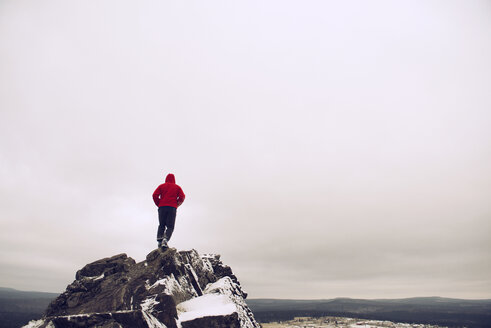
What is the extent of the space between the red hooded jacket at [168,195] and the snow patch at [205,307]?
22.2 ft

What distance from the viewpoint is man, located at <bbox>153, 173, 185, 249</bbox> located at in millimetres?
19922

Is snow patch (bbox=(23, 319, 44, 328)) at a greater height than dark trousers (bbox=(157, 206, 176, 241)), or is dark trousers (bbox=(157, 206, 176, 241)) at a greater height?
dark trousers (bbox=(157, 206, 176, 241))

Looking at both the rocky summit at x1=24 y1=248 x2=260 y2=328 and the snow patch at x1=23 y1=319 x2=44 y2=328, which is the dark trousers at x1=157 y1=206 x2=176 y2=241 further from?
the snow patch at x1=23 y1=319 x2=44 y2=328

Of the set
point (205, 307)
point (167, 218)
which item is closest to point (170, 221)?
point (167, 218)

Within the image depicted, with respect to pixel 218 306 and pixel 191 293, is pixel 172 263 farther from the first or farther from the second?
pixel 218 306

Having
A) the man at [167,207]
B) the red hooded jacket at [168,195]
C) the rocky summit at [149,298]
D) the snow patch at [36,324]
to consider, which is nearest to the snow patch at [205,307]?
the rocky summit at [149,298]

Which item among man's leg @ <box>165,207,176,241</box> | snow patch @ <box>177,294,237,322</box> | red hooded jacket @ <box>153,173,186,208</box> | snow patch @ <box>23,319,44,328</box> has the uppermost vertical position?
red hooded jacket @ <box>153,173,186,208</box>

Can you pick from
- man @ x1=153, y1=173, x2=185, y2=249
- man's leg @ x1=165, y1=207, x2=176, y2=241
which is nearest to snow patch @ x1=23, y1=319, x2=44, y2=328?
man @ x1=153, y1=173, x2=185, y2=249

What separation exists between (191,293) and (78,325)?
603 cm

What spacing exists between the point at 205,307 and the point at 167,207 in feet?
24.2

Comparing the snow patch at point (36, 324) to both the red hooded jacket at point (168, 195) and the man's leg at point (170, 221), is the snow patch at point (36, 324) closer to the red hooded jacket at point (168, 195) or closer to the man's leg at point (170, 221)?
the man's leg at point (170, 221)

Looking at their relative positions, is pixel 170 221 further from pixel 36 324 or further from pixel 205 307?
pixel 36 324

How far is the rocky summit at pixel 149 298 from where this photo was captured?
13930 mm

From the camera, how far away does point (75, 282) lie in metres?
18.3
